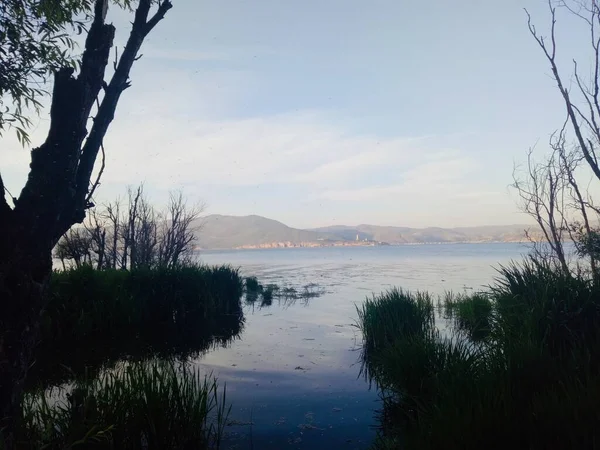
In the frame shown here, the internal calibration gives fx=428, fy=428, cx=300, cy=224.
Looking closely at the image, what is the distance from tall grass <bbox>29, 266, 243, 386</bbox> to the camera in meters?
9.45

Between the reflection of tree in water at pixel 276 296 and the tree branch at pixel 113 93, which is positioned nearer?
the tree branch at pixel 113 93

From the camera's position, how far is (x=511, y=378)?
4422 mm

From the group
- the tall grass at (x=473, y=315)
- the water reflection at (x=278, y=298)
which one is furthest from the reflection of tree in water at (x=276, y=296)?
the tall grass at (x=473, y=315)

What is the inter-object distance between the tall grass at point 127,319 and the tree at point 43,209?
4941mm

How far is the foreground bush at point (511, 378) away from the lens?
10.4 feet

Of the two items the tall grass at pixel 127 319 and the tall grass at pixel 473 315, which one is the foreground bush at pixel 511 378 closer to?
the tall grass at pixel 473 315

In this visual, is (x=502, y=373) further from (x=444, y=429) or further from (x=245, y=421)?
(x=245, y=421)

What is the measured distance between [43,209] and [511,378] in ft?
15.0

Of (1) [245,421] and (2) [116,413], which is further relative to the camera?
(1) [245,421]

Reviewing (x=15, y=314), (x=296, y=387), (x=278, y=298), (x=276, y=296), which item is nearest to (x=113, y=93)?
(x=15, y=314)

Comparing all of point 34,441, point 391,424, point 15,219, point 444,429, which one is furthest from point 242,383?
point 15,219

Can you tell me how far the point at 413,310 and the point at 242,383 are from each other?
4.51 m

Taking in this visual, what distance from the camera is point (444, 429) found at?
3.36 metres

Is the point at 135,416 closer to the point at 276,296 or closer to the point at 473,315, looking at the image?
the point at 473,315
